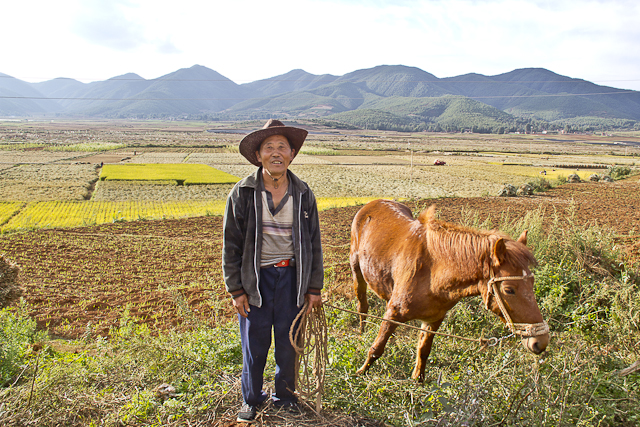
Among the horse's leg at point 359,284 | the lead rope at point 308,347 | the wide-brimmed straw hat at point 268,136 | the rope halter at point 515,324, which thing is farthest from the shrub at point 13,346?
the rope halter at point 515,324

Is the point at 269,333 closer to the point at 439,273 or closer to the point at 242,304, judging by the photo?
the point at 242,304

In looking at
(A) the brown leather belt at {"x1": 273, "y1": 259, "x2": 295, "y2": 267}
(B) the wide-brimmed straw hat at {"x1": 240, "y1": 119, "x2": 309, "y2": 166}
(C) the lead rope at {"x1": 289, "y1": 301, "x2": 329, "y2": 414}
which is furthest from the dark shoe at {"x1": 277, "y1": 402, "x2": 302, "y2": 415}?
(B) the wide-brimmed straw hat at {"x1": 240, "y1": 119, "x2": 309, "y2": 166}

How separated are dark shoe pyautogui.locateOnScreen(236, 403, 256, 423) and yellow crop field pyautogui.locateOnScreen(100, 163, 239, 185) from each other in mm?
25011

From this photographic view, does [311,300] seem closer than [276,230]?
No

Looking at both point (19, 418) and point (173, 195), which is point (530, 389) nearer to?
point (19, 418)

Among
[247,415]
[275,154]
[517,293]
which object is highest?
[275,154]

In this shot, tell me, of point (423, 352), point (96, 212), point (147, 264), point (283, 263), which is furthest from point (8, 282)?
point (96, 212)

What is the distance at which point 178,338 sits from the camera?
393 cm

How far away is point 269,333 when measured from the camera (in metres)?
2.57

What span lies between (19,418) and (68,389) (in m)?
0.38

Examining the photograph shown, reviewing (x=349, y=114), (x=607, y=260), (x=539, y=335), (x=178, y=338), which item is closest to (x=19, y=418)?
(x=178, y=338)

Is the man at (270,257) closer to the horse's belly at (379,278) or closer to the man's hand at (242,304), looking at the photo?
the man's hand at (242,304)

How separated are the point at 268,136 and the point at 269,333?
143 centimetres

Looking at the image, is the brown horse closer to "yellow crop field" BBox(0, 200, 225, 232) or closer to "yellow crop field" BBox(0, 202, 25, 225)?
"yellow crop field" BBox(0, 200, 225, 232)
